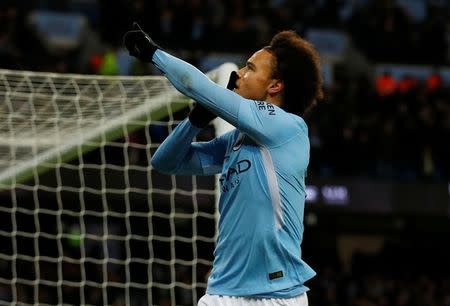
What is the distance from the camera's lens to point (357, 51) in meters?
14.7

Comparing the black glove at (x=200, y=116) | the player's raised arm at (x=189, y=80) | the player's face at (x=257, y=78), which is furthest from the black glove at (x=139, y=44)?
the player's face at (x=257, y=78)

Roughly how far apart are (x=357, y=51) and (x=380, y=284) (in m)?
4.01

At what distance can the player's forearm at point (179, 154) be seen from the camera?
11.1 ft

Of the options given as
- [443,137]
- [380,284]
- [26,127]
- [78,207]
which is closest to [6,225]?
[78,207]

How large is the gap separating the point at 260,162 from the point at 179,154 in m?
0.38

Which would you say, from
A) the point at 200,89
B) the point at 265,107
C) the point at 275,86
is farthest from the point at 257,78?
the point at 200,89

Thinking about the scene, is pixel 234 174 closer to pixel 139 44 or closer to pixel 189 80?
pixel 189 80

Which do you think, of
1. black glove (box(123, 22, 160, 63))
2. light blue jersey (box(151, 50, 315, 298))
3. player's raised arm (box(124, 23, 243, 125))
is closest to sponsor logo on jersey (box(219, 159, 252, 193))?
light blue jersey (box(151, 50, 315, 298))

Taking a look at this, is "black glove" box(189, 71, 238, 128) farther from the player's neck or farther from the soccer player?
the player's neck

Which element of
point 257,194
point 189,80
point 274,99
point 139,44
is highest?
point 139,44

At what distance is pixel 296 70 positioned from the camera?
3307mm

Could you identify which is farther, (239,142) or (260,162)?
(239,142)

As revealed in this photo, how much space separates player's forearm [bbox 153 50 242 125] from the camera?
10.1 ft

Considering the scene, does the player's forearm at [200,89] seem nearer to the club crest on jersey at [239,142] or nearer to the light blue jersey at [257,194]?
the light blue jersey at [257,194]
